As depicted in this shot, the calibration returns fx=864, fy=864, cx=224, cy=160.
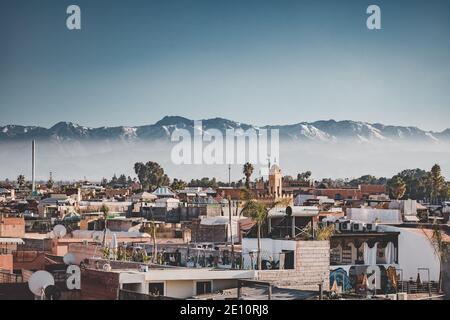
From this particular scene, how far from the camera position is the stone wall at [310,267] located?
1117 cm

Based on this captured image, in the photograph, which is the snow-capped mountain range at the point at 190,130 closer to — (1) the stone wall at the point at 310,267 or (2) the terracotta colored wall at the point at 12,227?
(2) the terracotta colored wall at the point at 12,227

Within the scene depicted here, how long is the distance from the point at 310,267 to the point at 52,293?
140 inches

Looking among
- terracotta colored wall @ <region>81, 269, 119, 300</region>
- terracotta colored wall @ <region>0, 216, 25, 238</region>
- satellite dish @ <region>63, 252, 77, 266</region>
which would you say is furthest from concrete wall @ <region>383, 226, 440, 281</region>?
terracotta colored wall @ <region>0, 216, 25, 238</region>

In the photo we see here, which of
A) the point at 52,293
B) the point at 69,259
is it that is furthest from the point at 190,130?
the point at 52,293

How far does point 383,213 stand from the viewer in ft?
59.8

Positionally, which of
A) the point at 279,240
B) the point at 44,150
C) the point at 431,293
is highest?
the point at 44,150

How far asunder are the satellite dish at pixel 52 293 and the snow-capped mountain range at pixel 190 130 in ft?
14.8

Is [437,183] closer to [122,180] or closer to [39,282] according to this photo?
[122,180]

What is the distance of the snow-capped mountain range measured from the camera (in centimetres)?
1689

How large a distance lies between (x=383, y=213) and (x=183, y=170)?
48.8ft

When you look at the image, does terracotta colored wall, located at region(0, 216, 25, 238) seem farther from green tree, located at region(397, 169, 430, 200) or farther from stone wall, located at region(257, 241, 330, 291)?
green tree, located at region(397, 169, 430, 200)

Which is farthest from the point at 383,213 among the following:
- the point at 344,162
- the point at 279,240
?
the point at 344,162

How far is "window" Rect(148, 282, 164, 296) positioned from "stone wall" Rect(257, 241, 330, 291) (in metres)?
1.77
